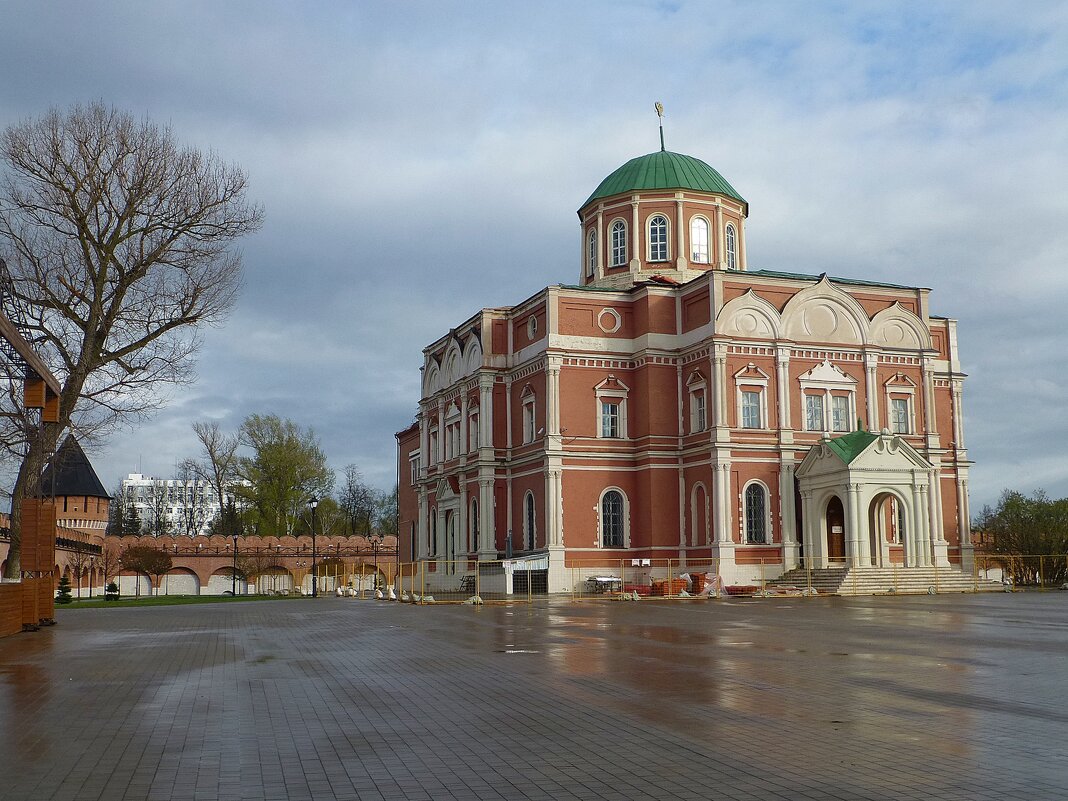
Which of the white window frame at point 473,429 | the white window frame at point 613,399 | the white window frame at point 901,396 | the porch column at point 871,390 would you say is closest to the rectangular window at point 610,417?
the white window frame at point 613,399

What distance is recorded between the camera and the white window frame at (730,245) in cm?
4891

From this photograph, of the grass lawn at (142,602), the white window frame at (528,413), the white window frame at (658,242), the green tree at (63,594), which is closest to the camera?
the grass lawn at (142,602)

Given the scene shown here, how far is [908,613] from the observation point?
25469mm

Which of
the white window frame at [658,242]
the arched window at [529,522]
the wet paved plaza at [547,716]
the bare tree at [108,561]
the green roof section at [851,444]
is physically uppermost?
the white window frame at [658,242]

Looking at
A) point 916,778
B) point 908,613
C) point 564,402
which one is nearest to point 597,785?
point 916,778

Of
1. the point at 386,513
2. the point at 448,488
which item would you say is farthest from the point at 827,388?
the point at 386,513

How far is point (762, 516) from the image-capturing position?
1655 inches

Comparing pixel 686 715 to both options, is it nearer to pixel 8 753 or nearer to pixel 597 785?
pixel 597 785

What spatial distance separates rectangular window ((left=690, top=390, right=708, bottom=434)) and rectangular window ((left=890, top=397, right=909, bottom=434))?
800cm

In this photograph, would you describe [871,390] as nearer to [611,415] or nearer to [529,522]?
[611,415]

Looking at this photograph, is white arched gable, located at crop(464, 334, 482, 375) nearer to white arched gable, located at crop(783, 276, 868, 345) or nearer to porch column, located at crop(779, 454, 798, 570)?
white arched gable, located at crop(783, 276, 868, 345)

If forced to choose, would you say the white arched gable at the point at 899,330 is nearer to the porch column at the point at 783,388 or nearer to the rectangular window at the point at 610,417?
the porch column at the point at 783,388

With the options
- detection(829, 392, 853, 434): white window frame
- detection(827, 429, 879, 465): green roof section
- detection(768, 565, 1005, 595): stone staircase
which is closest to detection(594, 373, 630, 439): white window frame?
detection(829, 392, 853, 434): white window frame

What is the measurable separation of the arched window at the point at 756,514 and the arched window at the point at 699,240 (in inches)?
446
